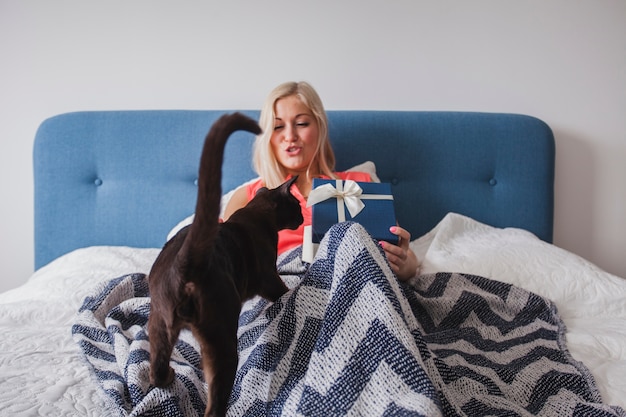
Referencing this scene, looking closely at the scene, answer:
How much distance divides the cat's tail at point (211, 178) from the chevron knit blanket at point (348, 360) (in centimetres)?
23

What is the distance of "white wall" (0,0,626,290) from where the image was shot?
1671 millimetres

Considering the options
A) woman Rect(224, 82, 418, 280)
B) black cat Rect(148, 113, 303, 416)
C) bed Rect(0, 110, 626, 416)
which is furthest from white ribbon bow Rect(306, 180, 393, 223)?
black cat Rect(148, 113, 303, 416)

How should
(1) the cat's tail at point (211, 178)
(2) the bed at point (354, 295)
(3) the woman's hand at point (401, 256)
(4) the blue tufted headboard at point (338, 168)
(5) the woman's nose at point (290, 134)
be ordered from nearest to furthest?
(1) the cat's tail at point (211, 178)
(2) the bed at point (354, 295)
(3) the woman's hand at point (401, 256)
(5) the woman's nose at point (290, 134)
(4) the blue tufted headboard at point (338, 168)

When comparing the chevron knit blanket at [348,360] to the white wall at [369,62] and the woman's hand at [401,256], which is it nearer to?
the woman's hand at [401,256]

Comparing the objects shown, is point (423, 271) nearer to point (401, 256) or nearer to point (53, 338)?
point (401, 256)

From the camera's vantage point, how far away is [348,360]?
25.9 inches

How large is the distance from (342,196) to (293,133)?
36cm

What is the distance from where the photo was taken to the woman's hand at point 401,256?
42.4 inches

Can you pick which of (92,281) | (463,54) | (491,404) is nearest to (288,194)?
(491,404)

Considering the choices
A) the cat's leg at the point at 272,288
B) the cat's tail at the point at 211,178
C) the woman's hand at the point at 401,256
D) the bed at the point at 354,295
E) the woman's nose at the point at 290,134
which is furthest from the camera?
the woman's nose at the point at 290,134

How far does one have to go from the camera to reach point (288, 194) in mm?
936

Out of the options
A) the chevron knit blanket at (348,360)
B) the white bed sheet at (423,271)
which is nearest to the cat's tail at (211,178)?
the chevron knit blanket at (348,360)

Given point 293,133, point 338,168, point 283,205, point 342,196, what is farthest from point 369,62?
point 283,205

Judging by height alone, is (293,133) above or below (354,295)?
above
